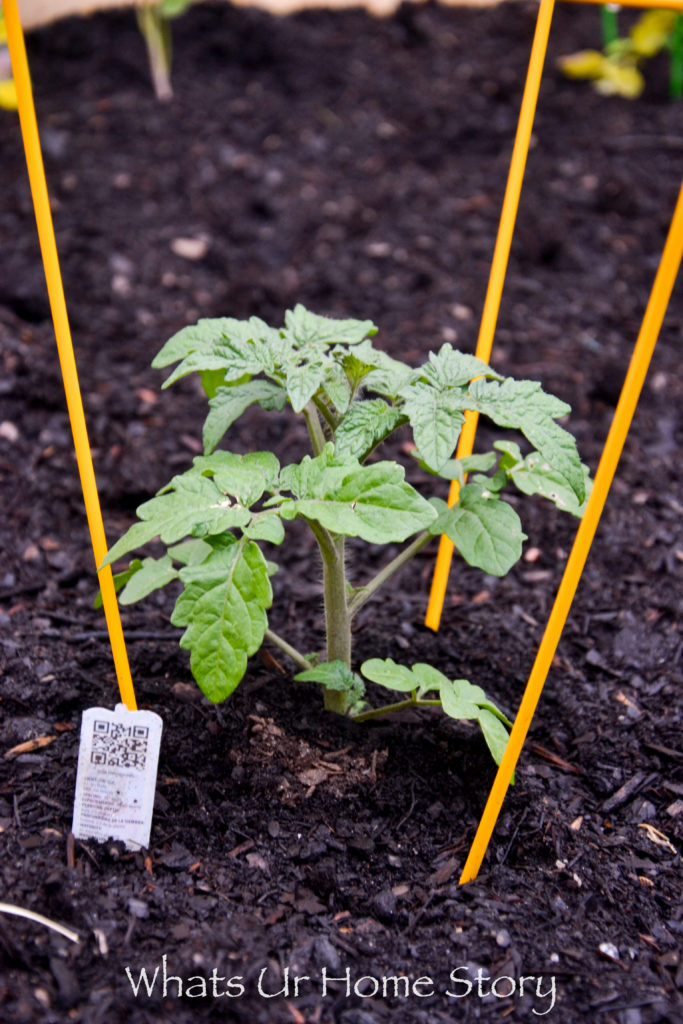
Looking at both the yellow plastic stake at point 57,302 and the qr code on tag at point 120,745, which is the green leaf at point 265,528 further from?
the qr code on tag at point 120,745

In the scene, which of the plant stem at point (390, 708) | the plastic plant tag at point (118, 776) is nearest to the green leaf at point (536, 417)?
the plant stem at point (390, 708)

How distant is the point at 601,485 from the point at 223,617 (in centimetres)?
57

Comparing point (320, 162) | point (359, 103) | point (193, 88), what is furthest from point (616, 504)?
point (193, 88)

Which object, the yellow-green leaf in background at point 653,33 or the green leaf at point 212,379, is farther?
the yellow-green leaf in background at point 653,33

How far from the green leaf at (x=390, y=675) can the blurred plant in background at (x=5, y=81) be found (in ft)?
9.62

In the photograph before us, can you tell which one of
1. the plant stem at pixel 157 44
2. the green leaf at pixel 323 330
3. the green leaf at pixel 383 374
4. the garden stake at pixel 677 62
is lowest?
the green leaf at pixel 383 374

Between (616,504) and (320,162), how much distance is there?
2129mm

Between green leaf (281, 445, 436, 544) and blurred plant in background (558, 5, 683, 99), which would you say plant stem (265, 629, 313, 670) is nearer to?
green leaf (281, 445, 436, 544)

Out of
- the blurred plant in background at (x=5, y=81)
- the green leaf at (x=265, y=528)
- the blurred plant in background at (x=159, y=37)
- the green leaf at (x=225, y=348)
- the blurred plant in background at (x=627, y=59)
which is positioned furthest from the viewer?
the blurred plant in background at (x=627, y=59)

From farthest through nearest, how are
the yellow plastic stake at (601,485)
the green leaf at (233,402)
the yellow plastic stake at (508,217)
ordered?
the yellow plastic stake at (508,217)
the green leaf at (233,402)
the yellow plastic stake at (601,485)

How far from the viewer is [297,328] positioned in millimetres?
1562

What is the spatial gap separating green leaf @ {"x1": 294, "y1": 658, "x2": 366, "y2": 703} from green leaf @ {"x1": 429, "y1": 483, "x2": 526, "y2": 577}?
31 centimetres

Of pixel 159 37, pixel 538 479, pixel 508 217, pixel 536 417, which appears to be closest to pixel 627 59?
pixel 159 37

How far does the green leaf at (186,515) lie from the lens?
132 cm
